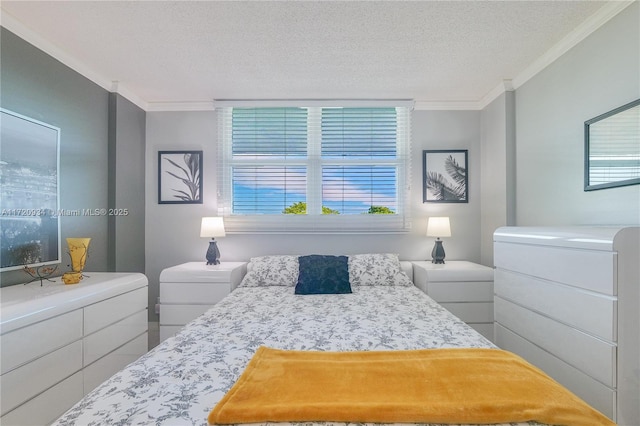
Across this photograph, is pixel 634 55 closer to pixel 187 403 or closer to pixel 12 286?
pixel 187 403

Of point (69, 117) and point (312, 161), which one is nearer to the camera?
point (69, 117)

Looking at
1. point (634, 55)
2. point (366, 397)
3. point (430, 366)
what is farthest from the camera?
point (634, 55)

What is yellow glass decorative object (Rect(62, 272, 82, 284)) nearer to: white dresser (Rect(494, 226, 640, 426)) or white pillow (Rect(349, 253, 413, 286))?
white pillow (Rect(349, 253, 413, 286))

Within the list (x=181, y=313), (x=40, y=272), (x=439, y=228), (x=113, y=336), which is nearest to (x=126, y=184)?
(x=40, y=272)

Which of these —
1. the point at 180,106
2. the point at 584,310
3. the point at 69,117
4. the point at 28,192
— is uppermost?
the point at 180,106

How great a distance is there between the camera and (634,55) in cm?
165

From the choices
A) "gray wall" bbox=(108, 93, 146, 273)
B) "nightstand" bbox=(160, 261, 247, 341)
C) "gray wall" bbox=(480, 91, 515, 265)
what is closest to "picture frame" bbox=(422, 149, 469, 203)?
"gray wall" bbox=(480, 91, 515, 265)

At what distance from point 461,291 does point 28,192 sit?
3422mm

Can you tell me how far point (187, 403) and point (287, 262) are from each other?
1.89 m

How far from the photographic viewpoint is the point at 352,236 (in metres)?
3.22

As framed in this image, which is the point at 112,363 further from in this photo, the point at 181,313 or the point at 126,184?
the point at 126,184

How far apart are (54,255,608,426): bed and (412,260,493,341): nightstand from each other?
0.91 feet

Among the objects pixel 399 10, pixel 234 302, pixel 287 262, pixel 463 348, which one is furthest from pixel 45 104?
pixel 463 348

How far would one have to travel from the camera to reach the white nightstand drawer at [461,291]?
2678mm
